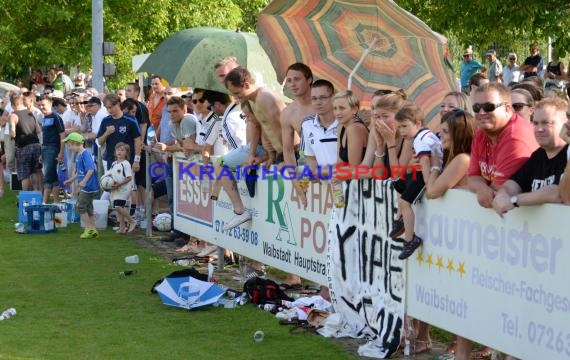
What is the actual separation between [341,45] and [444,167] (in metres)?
2.95

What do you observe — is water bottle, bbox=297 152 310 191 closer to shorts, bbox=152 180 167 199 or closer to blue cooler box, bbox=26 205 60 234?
shorts, bbox=152 180 167 199

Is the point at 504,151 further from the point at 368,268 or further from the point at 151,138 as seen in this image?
the point at 151,138

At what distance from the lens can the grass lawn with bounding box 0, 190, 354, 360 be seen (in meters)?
8.37

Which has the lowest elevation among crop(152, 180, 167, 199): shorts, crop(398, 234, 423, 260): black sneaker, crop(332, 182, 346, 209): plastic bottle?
crop(152, 180, 167, 199): shorts

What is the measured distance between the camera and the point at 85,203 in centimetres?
1585

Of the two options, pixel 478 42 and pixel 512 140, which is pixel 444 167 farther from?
pixel 478 42

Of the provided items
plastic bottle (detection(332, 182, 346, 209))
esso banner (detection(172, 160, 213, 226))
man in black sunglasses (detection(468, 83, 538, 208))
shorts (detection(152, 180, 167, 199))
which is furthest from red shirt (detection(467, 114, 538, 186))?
shorts (detection(152, 180, 167, 199))

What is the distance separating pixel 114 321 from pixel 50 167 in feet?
33.6

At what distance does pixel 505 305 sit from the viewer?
6.79m

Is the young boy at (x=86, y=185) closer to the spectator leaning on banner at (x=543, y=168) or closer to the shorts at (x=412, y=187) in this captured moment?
the shorts at (x=412, y=187)

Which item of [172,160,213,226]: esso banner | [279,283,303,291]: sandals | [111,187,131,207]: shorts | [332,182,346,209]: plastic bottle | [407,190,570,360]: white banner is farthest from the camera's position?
[111,187,131,207]: shorts

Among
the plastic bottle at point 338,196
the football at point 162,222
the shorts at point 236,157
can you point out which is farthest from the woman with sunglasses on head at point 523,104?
the football at point 162,222

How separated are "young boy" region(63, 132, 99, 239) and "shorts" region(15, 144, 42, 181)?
428cm

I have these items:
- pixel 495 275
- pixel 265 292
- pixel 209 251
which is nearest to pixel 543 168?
pixel 495 275
